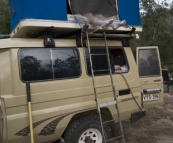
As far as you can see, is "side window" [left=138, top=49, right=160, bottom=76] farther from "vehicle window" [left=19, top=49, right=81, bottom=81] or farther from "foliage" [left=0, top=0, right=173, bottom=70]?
"foliage" [left=0, top=0, right=173, bottom=70]

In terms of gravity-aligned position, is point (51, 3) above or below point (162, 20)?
below

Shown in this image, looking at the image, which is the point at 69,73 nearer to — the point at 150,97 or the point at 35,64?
the point at 35,64

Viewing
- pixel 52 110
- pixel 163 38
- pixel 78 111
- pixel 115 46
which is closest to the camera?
pixel 52 110

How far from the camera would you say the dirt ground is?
15.3 ft

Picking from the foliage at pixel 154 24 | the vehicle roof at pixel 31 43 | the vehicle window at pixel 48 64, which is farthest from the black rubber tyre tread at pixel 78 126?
the foliage at pixel 154 24

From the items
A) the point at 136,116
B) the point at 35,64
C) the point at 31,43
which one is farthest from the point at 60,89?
the point at 136,116

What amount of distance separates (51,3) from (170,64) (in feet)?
52.6

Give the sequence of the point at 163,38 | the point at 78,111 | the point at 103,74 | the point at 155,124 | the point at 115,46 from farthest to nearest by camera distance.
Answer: the point at 163,38 → the point at 155,124 → the point at 115,46 → the point at 103,74 → the point at 78,111

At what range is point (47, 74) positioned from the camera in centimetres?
331

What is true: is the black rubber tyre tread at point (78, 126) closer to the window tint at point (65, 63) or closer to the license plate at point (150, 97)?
the window tint at point (65, 63)

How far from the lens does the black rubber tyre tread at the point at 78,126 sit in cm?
345

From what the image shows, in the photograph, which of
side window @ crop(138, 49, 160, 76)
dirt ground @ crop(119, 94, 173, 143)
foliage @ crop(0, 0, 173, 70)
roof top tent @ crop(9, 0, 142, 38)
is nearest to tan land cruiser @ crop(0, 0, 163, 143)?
roof top tent @ crop(9, 0, 142, 38)

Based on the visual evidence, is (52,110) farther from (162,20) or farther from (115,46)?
(162,20)

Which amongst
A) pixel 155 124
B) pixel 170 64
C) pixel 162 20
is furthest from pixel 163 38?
pixel 155 124
